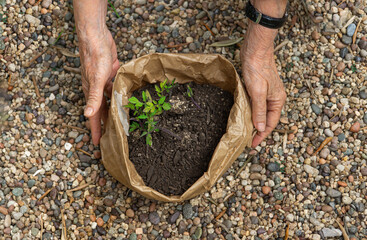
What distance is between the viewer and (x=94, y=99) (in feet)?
6.21

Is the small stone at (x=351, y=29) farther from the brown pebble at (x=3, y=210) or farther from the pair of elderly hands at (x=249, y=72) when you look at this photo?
the brown pebble at (x=3, y=210)

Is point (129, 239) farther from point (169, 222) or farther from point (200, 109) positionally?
point (200, 109)

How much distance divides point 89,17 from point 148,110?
20.8 inches

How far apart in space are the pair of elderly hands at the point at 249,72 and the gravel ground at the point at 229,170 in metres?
0.16

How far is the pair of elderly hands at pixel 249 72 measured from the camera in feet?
6.51

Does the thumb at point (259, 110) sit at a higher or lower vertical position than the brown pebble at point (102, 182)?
higher

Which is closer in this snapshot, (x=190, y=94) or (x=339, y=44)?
(x=190, y=94)

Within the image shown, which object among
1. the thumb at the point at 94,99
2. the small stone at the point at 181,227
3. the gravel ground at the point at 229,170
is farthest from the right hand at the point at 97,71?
the small stone at the point at 181,227

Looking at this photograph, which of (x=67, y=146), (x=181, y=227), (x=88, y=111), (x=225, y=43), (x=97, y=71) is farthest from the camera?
(x=225, y=43)

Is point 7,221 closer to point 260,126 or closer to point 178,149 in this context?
point 178,149

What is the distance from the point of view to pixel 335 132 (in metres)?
2.19

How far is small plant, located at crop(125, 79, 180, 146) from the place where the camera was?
1.87 m

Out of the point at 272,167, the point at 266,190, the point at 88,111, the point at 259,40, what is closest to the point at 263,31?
the point at 259,40

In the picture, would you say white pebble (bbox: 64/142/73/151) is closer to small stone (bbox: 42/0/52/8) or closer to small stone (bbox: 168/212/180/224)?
small stone (bbox: 168/212/180/224)
